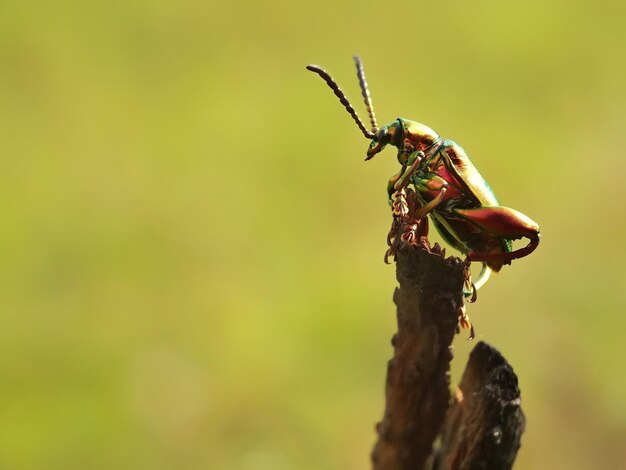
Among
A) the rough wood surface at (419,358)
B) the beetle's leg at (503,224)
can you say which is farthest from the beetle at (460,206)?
the rough wood surface at (419,358)

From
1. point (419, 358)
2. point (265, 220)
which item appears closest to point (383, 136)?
point (419, 358)

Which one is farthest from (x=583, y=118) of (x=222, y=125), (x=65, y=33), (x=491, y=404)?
(x=491, y=404)

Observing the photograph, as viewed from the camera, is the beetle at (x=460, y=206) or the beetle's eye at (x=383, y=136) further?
the beetle's eye at (x=383, y=136)

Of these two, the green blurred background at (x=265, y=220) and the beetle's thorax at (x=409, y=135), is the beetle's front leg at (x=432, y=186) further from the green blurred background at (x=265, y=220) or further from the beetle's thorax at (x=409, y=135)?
the green blurred background at (x=265, y=220)

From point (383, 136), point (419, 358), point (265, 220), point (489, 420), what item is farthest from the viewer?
point (265, 220)

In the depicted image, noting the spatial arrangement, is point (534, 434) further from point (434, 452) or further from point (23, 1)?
point (23, 1)

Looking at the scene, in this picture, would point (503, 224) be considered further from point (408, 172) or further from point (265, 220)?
point (265, 220)
